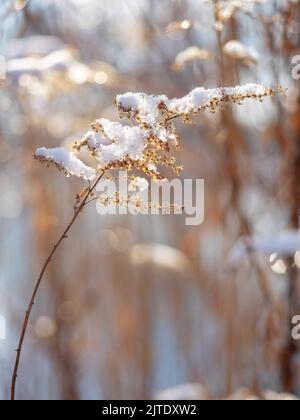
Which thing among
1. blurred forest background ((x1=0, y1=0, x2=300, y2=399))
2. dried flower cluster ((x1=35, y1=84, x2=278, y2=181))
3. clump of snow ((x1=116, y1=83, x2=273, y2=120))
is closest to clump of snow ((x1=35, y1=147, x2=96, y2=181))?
dried flower cluster ((x1=35, y1=84, x2=278, y2=181))

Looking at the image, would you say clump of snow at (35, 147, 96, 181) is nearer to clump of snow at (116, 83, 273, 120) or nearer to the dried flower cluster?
the dried flower cluster

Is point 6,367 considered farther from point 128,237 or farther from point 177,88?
point 177,88

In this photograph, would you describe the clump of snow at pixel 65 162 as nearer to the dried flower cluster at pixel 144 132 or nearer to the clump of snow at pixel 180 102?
the dried flower cluster at pixel 144 132

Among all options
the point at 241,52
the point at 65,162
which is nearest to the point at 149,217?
the point at 241,52

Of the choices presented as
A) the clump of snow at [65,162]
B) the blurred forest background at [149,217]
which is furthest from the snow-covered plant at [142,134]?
the blurred forest background at [149,217]
